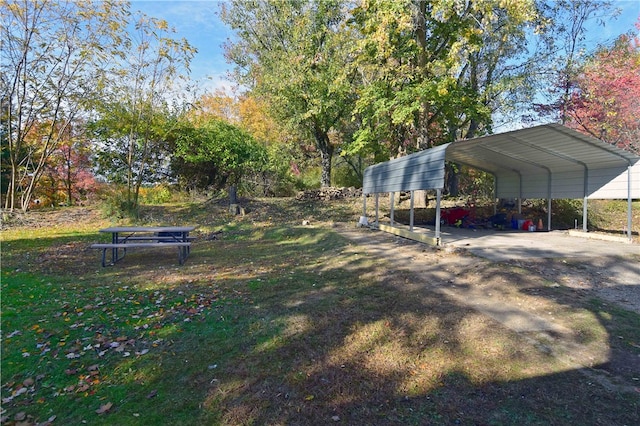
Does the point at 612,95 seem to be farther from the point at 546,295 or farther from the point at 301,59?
the point at 546,295

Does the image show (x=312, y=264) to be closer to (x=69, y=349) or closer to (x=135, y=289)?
(x=135, y=289)

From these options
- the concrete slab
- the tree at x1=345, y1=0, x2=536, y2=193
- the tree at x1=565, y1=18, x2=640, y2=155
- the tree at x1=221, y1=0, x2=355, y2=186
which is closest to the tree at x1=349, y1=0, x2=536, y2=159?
the tree at x1=345, y1=0, x2=536, y2=193

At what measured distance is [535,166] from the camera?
34.6ft

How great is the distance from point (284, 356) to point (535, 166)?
10.3 meters

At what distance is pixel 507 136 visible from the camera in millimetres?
7781

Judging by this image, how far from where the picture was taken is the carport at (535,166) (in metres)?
7.64

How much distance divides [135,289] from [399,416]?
13.9ft

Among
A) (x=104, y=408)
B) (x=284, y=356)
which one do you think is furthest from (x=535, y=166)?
(x=104, y=408)

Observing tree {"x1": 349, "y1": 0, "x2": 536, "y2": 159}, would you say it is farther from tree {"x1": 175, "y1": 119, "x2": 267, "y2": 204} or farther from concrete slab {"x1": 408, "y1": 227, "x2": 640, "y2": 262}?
concrete slab {"x1": 408, "y1": 227, "x2": 640, "y2": 262}

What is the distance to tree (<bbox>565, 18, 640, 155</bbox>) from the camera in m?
12.8

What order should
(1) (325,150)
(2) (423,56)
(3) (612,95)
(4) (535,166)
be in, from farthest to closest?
1. (1) (325,150)
2. (3) (612,95)
3. (2) (423,56)
4. (4) (535,166)

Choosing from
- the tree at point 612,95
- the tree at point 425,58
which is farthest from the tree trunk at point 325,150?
the tree at point 612,95

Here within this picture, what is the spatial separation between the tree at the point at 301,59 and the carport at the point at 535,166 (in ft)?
17.4

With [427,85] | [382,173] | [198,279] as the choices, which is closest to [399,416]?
[198,279]
